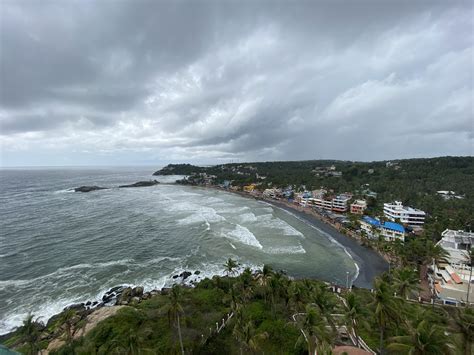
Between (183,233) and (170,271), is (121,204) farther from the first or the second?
(170,271)

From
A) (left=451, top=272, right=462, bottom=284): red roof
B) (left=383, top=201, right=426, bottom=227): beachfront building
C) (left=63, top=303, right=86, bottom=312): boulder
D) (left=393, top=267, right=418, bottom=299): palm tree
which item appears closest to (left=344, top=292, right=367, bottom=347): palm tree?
(left=393, top=267, right=418, bottom=299): palm tree

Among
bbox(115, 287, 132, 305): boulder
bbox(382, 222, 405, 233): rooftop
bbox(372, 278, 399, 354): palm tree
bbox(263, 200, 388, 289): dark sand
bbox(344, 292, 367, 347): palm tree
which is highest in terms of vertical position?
bbox(372, 278, 399, 354): palm tree

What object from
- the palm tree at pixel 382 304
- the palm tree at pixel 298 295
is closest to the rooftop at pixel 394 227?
the palm tree at pixel 298 295

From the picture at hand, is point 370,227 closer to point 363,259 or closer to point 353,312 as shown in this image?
point 363,259

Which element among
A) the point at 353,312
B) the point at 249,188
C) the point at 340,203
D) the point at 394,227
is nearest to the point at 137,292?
the point at 353,312

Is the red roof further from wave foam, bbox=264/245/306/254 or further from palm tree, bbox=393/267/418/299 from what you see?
wave foam, bbox=264/245/306/254
